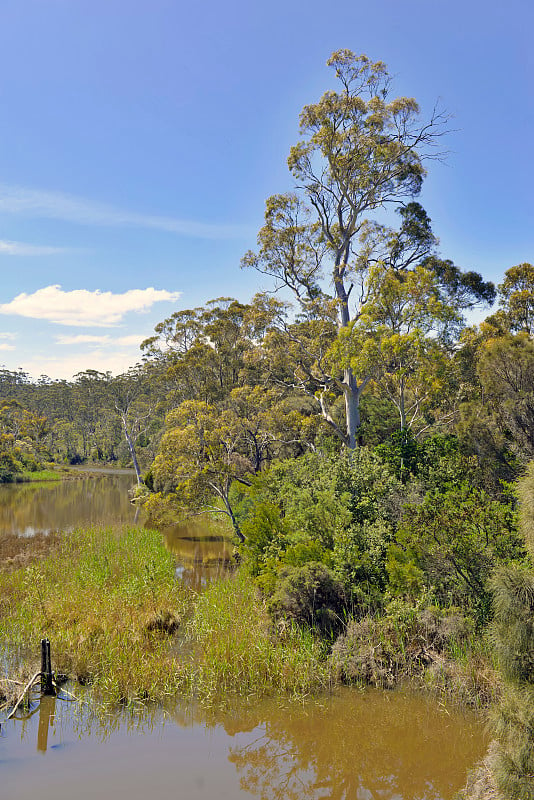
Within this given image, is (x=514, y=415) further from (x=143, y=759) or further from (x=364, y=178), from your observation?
(x=364, y=178)

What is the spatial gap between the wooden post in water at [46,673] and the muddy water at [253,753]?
0.27 m

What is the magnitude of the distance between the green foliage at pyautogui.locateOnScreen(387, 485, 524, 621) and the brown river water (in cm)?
203

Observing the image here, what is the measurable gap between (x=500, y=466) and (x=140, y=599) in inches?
329

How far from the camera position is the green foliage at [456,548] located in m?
8.87

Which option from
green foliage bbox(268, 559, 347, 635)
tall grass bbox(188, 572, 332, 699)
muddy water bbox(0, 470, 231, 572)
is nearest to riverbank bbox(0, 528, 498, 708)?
tall grass bbox(188, 572, 332, 699)

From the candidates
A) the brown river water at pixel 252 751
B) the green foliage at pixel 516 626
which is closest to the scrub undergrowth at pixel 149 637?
the brown river water at pixel 252 751

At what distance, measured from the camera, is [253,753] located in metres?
6.82

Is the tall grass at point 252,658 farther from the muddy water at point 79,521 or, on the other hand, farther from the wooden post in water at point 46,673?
the muddy water at point 79,521

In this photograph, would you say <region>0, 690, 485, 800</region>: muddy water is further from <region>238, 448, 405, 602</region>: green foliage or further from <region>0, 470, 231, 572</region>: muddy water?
<region>0, 470, 231, 572</region>: muddy water

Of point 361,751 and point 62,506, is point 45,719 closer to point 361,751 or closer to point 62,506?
point 361,751

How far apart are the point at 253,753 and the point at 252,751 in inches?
1.6

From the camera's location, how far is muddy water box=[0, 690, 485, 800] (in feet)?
20.1

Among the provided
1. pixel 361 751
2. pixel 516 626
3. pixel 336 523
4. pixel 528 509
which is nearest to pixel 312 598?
pixel 336 523

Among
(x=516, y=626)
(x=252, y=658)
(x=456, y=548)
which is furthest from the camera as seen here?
(x=456, y=548)
